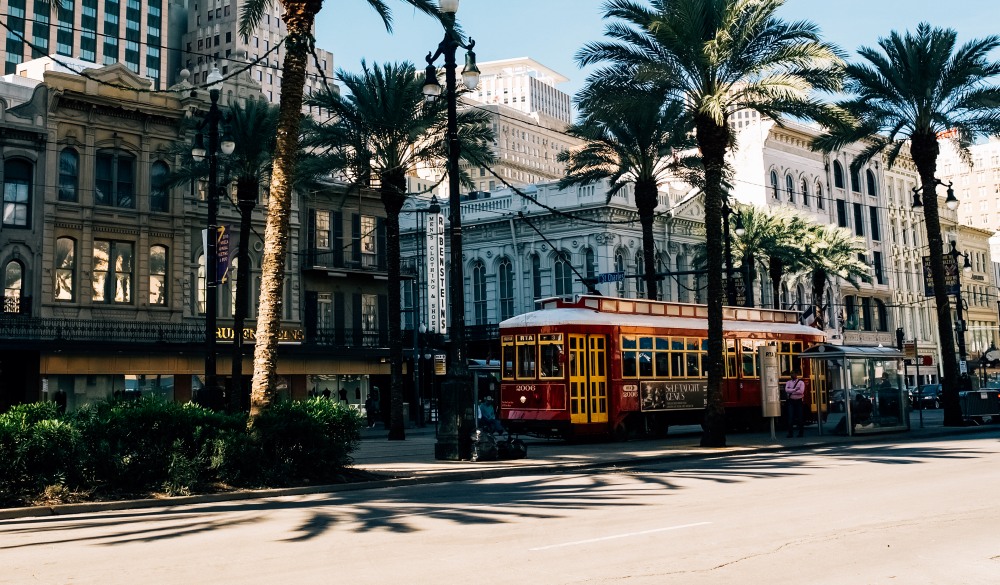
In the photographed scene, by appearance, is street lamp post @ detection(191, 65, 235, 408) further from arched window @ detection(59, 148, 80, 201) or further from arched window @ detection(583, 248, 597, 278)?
arched window @ detection(583, 248, 597, 278)

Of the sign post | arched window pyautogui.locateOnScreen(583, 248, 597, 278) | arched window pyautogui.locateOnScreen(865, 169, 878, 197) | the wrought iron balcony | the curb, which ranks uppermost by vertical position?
arched window pyautogui.locateOnScreen(865, 169, 878, 197)

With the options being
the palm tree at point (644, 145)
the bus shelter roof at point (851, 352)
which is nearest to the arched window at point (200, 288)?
the palm tree at point (644, 145)

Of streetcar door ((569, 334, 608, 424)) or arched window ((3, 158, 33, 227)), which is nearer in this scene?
streetcar door ((569, 334, 608, 424))

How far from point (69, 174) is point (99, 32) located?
79416 mm

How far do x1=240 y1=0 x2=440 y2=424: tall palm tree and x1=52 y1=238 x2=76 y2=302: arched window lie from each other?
21588 mm

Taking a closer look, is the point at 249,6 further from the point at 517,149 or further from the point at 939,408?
the point at 517,149

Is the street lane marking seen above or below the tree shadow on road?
below

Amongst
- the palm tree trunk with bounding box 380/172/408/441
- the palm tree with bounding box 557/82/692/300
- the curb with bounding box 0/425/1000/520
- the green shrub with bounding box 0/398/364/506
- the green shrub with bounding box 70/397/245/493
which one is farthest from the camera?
the palm tree with bounding box 557/82/692/300

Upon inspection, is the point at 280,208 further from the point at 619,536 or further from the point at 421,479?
the point at 619,536

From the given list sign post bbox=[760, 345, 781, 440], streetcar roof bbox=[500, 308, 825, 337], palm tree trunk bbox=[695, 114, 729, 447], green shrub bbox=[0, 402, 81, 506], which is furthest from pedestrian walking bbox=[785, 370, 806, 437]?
green shrub bbox=[0, 402, 81, 506]

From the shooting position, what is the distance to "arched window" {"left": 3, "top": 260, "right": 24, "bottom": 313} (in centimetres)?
3394

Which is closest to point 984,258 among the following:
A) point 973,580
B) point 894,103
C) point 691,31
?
point 894,103

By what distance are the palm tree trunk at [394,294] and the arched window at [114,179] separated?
13212 millimetres

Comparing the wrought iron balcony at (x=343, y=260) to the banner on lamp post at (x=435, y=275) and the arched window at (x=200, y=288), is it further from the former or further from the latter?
the arched window at (x=200, y=288)
